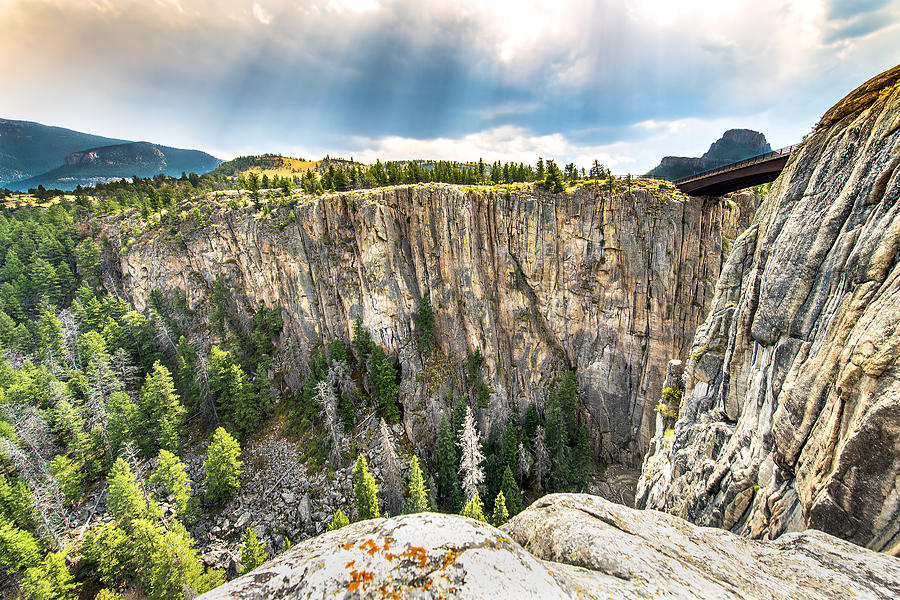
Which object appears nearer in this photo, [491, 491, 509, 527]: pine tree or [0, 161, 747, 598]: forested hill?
[491, 491, 509, 527]: pine tree

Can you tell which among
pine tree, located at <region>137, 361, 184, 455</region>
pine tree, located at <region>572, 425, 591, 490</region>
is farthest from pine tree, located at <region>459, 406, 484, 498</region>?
pine tree, located at <region>137, 361, 184, 455</region>

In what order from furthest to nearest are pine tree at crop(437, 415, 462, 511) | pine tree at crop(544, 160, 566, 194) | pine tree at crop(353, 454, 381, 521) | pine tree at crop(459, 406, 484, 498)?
pine tree at crop(544, 160, 566, 194) < pine tree at crop(437, 415, 462, 511) < pine tree at crop(459, 406, 484, 498) < pine tree at crop(353, 454, 381, 521)

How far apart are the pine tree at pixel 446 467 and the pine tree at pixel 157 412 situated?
33.0 metres

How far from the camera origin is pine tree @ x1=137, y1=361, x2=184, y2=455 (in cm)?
3859

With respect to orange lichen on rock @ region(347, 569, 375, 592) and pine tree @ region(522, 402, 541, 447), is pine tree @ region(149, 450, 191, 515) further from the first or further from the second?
pine tree @ region(522, 402, 541, 447)

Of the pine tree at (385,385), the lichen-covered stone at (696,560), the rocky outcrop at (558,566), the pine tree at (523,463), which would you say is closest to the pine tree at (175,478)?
the pine tree at (385,385)

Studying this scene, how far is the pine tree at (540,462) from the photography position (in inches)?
1508

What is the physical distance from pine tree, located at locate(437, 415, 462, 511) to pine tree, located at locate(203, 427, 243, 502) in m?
22.7

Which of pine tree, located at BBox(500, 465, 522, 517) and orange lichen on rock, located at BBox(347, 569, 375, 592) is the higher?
orange lichen on rock, located at BBox(347, 569, 375, 592)


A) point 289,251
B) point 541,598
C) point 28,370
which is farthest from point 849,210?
point 28,370

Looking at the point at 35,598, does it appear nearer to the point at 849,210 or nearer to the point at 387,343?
the point at 387,343

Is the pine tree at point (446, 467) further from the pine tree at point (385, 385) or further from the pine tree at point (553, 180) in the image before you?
the pine tree at point (553, 180)

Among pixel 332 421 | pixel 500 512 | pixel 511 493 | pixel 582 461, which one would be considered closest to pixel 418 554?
pixel 500 512

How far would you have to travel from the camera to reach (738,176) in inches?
1206
